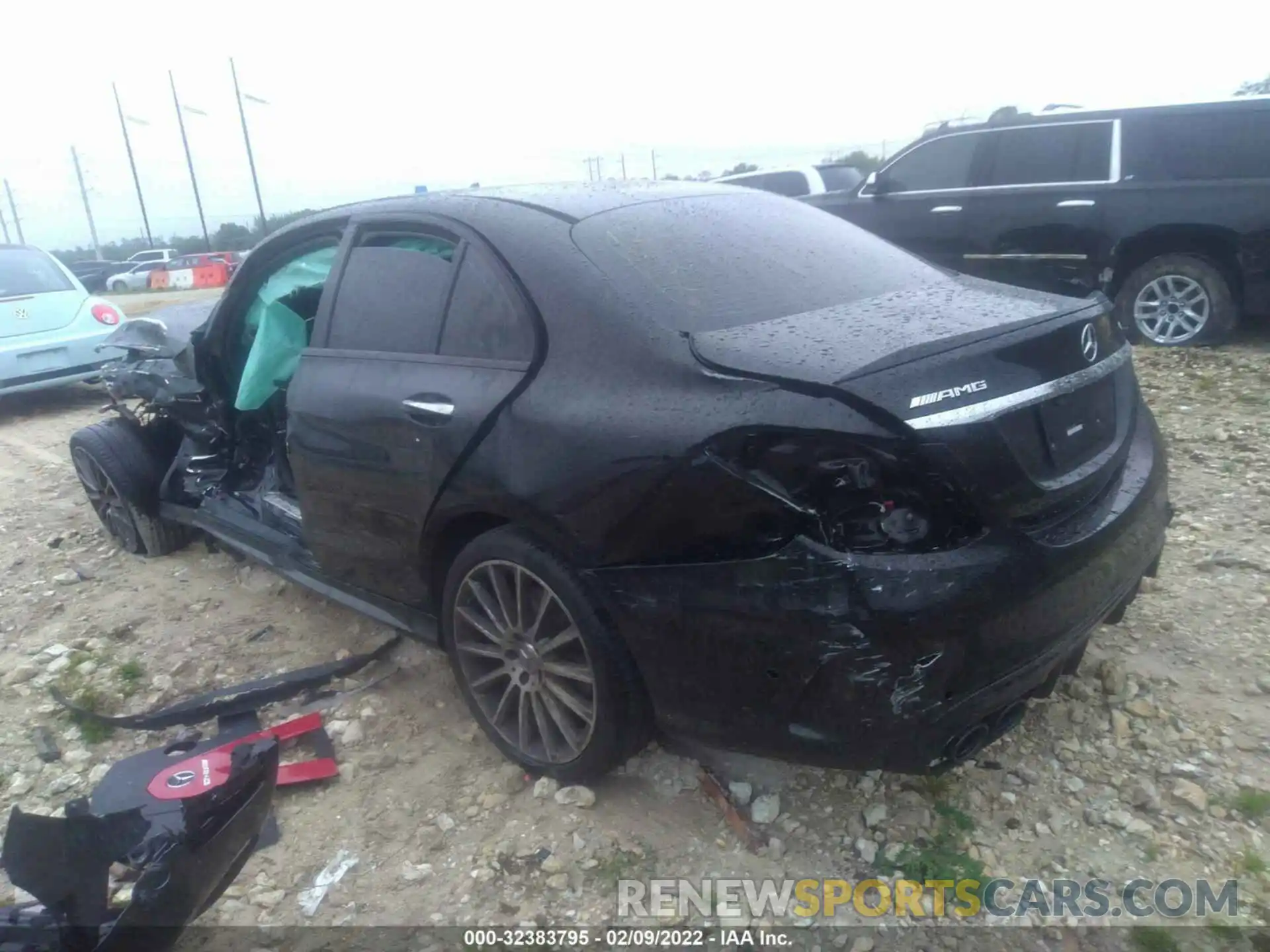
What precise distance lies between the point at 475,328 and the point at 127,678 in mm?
2144

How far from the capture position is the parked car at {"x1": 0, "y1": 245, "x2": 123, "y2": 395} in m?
8.47

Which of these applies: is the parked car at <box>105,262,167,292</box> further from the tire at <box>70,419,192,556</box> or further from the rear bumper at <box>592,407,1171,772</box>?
the rear bumper at <box>592,407,1171,772</box>

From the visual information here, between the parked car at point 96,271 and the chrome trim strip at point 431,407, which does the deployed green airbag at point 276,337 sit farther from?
the parked car at point 96,271

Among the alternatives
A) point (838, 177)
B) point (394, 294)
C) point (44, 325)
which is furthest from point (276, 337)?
point (838, 177)

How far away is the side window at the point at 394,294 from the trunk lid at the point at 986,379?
3.40ft

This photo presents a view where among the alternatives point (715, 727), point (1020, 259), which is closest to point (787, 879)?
point (715, 727)

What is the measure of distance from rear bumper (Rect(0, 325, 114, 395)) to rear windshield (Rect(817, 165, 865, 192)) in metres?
8.88

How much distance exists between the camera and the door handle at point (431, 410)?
289cm

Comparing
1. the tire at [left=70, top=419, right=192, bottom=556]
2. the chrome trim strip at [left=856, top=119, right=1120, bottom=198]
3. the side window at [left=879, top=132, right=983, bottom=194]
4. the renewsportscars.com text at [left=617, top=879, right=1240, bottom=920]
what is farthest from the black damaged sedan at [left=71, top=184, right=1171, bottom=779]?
the side window at [left=879, top=132, right=983, bottom=194]

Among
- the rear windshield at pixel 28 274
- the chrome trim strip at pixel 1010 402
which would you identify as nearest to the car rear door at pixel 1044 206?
the chrome trim strip at pixel 1010 402

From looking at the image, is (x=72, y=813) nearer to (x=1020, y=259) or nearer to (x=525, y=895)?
(x=525, y=895)

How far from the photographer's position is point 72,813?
2094mm

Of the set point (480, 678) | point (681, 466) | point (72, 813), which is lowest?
point (480, 678)

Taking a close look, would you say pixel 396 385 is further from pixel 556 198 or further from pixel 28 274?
pixel 28 274
